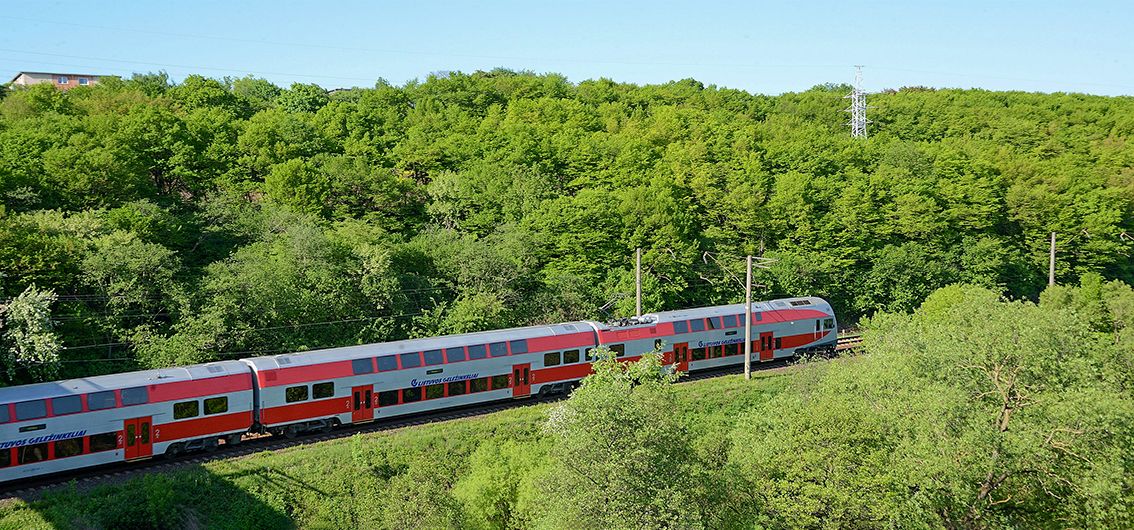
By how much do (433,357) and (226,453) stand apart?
8.37 m

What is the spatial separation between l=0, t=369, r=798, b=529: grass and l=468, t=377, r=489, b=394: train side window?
1.39m

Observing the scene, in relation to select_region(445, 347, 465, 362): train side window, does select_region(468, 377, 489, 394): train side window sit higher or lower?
lower

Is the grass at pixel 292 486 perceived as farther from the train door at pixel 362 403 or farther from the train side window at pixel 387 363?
the train side window at pixel 387 363

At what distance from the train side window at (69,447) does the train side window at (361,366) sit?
919cm

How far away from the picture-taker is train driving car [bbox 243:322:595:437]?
30.8 meters

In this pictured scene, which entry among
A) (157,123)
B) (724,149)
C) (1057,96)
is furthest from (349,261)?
(1057,96)

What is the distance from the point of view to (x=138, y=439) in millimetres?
27891

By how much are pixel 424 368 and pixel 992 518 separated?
20527 millimetres

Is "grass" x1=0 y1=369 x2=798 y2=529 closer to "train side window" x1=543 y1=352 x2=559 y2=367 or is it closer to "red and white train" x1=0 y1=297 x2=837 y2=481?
"red and white train" x1=0 y1=297 x2=837 y2=481

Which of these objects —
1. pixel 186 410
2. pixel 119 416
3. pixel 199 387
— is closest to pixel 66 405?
pixel 119 416

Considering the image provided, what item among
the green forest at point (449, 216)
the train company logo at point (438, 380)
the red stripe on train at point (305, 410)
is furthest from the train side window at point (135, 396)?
the train company logo at point (438, 380)

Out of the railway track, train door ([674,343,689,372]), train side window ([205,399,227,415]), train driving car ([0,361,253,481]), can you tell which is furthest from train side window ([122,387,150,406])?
train door ([674,343,689,372])

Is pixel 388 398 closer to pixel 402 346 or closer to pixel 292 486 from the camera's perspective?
pixel 402 346

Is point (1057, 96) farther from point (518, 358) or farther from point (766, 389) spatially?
point (518, 358)
